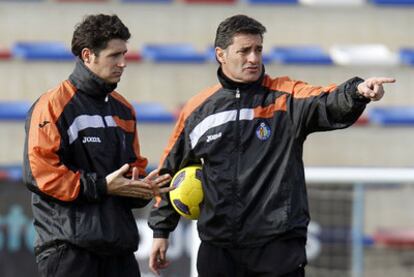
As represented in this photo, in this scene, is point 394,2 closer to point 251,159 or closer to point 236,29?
point 236,29

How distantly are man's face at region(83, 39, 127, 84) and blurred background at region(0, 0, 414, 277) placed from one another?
395 centimetres

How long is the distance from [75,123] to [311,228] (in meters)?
4.12

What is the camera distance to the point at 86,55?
5531 millimetres

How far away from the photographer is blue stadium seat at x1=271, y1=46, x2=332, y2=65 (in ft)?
37.9

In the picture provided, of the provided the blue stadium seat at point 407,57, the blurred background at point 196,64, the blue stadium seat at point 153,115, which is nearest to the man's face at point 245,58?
the blurred background at point 196,64

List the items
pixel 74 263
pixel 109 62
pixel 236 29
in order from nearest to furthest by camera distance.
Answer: pixel 74 263 → pixel 109 62 → pixel 236 29

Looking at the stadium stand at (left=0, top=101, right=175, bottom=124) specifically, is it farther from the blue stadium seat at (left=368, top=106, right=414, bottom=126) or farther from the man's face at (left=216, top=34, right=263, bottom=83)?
the man's face at (left=216, top=34, right=263, bottom=83)

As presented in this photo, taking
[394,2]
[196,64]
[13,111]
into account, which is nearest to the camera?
[13,111]

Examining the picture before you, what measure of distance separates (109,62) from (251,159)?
2.88 feet

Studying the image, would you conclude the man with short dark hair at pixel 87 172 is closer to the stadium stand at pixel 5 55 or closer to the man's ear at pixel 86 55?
the man's ear at pixel 86 55

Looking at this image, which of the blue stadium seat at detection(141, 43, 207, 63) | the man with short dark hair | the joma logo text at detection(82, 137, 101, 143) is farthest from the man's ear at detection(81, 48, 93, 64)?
the blue stadium seat at detection(141, 43, 207, 63)

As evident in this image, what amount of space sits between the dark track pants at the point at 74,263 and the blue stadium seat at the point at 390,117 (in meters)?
6.20

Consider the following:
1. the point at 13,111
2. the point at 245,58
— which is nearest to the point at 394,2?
the point at 13,111

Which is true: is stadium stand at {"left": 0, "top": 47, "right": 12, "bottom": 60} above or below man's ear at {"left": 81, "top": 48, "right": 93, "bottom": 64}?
below
